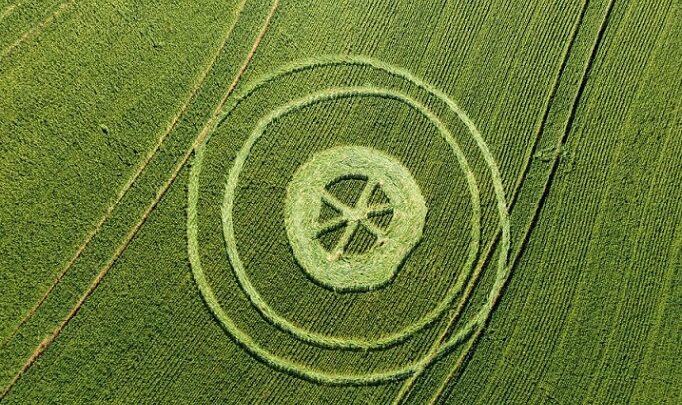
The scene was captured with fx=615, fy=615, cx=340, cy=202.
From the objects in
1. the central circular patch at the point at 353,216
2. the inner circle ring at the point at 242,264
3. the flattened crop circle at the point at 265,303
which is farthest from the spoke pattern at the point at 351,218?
the flattened crop circle at the point at 265,303

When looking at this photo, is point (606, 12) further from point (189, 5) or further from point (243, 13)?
point (189, 5)

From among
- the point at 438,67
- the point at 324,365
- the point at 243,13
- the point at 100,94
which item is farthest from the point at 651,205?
the point at 100,94

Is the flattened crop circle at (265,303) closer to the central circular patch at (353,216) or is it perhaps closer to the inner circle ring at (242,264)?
the inner circle ring at (242,264)

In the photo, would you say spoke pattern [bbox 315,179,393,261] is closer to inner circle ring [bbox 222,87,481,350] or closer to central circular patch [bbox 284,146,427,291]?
central circular patch [bbox 284,146,427,291]

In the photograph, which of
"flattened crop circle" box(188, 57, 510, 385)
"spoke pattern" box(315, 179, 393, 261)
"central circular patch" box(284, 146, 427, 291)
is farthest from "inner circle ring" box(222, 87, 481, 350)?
"spoke pattern" box(315, 179, 393, 261)

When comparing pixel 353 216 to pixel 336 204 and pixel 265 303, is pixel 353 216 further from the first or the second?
pixel 265 303

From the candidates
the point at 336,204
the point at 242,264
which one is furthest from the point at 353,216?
the point at 242,264
